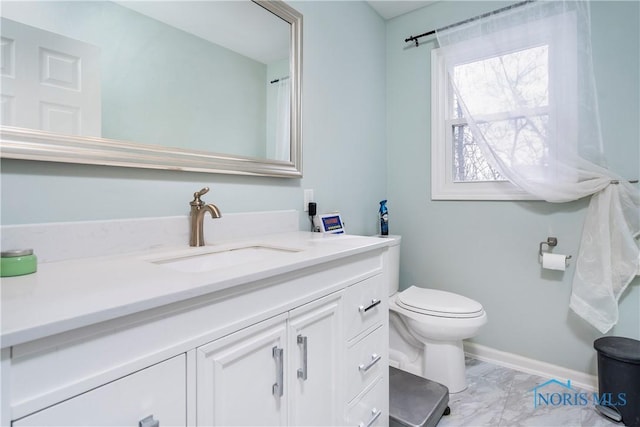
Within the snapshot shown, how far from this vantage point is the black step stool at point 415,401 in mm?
1361

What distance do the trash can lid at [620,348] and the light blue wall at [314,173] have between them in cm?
134

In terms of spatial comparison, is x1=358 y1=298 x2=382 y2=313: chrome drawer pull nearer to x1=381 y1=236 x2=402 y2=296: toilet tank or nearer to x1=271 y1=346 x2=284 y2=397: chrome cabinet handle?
x1=271 y1=346 x2=284 y2=397: chrome cabinet handle

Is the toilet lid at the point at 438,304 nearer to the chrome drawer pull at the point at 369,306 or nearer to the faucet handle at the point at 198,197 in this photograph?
Result: the chrome drawer pull at the point at 369,306

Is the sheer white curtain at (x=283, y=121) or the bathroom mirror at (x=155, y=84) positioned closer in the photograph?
the bathroom mirror at (x=155, y=84)

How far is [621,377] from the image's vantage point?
1.41 meters

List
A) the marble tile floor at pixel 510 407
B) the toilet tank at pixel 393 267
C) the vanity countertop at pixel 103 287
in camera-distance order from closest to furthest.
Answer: the vanity countertop at pixel 103 287 → the marble tile floor at pixel 510 407 → the toilet tank at pixel 393 267

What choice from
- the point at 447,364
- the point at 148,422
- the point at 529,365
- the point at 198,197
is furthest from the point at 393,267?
the point at 148,422

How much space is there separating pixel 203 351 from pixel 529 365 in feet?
6.74

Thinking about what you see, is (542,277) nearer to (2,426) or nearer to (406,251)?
(406,251)

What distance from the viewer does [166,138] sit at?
112 centimetres

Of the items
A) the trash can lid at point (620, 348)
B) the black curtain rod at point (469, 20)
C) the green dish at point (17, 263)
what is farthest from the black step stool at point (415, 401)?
the black curtain rod at point (469, 20)

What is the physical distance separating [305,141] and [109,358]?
4.51ft

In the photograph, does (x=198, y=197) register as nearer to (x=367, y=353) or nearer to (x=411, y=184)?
(x=367, y=353)

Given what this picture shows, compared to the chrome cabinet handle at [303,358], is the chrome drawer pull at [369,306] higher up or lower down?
higher up
